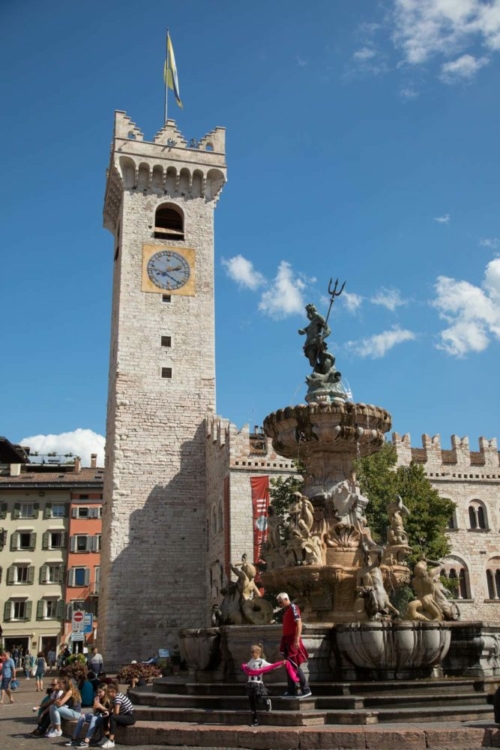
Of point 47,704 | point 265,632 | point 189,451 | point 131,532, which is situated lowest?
point 47,704

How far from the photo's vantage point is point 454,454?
40781mm

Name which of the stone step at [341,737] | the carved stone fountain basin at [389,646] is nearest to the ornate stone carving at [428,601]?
the carved stone fountain basin at [389,646]

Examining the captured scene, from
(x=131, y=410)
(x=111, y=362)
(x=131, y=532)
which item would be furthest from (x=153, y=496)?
(x=111, y=362)

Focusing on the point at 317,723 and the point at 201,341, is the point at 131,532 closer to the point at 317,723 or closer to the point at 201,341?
the point at 201,341

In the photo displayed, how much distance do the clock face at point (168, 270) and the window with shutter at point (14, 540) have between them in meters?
21.3

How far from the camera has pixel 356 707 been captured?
959 cm

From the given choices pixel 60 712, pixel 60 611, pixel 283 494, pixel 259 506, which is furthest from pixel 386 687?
pixel 60 611

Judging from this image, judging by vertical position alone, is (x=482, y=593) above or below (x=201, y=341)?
below

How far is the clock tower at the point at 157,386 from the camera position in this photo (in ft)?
120

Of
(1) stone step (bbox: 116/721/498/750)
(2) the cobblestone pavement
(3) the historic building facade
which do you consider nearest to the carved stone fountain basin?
(2) the cobblestone pavement

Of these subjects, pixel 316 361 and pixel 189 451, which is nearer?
pixel 316 361

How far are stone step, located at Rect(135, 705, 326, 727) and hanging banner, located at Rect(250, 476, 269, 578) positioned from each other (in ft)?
73.7

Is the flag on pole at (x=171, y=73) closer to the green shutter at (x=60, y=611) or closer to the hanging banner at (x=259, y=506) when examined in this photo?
the hanging banner at (x=259, y=506)

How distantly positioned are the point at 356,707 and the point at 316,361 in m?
8.70
